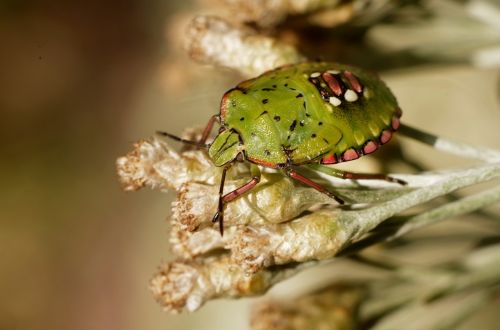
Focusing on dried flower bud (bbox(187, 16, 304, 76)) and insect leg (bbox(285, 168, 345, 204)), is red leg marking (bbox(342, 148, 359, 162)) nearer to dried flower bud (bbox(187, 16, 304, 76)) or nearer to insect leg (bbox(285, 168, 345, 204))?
insect leg (bbox(285, 168, 345, 204))

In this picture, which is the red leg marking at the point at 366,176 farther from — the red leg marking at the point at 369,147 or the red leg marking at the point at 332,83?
the red leg marking at the point at 332,83

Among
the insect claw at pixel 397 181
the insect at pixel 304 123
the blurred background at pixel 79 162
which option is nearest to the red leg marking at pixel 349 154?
the insect at pixel 304 123

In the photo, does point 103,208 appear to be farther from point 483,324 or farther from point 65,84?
point 483,324

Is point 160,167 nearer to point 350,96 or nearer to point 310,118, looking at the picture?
point 310,118

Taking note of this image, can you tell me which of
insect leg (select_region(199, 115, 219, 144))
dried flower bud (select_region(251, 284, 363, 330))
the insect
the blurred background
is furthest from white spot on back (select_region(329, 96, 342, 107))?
the blurred background

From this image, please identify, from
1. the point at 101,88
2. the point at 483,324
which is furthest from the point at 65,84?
the point at 483,324

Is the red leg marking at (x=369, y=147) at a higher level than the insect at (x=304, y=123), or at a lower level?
lower
